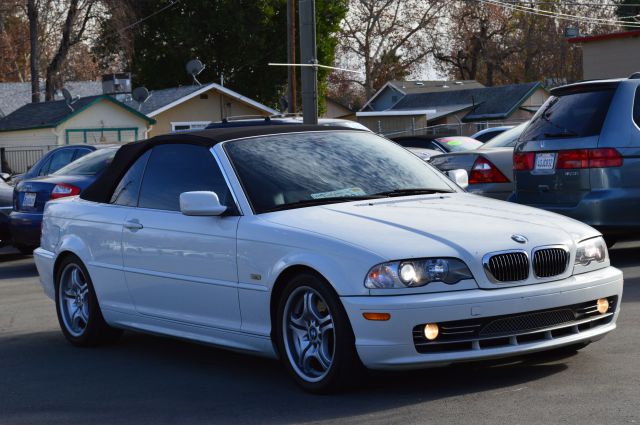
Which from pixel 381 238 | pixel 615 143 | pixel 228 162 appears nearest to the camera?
pixel 381 238

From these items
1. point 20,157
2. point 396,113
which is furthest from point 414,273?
A: point 396,113

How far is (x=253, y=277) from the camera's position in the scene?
660cm

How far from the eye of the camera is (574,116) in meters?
11.0

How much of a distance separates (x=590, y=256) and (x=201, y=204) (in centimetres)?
222

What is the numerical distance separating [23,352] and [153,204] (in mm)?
1577

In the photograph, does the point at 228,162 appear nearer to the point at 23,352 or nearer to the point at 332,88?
the point at 23,352

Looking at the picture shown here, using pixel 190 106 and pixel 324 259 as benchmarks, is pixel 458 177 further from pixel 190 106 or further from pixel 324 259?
pixel 190 106

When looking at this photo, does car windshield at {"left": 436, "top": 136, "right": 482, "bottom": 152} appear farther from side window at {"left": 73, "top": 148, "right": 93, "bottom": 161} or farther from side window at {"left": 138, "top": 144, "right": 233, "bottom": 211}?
side window at {"left": 138, "top": 144, "right": 233, "bottom": 211}

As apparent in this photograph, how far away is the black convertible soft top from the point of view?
7.45m

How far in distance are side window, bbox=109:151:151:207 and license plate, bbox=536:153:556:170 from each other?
14.8 feet

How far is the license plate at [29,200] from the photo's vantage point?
14703 mm

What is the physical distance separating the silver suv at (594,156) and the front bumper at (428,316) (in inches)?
196

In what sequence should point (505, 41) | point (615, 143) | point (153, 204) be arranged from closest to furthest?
1. point (153, 204)
2. point (615, 143)
3. point (505, 41)

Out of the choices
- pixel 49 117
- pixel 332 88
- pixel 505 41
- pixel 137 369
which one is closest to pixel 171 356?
pixel 137 369
